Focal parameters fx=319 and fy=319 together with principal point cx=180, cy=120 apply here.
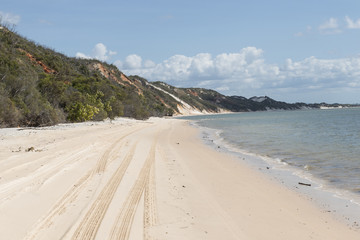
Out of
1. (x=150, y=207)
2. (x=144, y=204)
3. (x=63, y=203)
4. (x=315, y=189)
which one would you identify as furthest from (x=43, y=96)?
(x=315, y=189)

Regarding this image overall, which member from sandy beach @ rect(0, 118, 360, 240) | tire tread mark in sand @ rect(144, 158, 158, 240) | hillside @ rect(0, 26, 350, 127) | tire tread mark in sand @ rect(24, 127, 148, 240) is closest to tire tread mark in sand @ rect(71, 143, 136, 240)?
sandy beach @ rect(0, 118, 360, 240)

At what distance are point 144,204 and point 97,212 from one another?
0.99 metres

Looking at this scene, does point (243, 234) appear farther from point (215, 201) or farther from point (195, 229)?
point (215, 201)

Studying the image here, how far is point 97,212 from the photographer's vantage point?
225 inches

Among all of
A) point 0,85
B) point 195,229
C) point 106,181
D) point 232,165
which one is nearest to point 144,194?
point 106,181

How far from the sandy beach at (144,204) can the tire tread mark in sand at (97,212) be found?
15 millimetres

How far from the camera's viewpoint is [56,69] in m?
50.2

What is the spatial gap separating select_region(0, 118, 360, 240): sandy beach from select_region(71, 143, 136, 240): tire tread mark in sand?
0.05 feet

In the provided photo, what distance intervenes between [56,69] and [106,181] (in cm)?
4665

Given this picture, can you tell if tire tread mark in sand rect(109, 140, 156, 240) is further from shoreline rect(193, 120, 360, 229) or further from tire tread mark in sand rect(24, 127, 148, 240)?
shoreline rect(193, 120, 360, 229)

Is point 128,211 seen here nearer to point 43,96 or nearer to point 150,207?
point 150,207

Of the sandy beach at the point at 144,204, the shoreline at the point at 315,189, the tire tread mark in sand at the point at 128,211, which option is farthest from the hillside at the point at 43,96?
the shoreline at the point at 315,189

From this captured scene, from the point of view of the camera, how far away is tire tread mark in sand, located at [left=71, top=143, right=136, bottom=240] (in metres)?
4.79

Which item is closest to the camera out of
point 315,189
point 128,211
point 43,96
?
point 128,211
